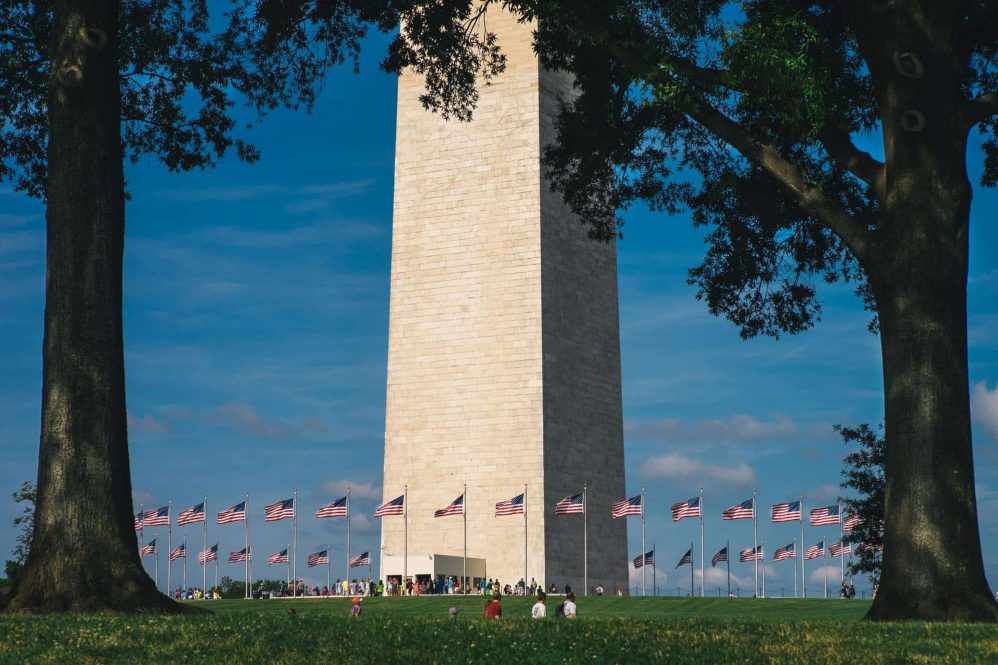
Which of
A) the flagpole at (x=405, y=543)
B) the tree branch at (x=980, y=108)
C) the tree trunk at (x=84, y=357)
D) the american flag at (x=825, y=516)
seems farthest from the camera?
the flagpole at (x=405, y=543)

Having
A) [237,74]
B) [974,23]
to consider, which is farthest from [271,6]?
[974,23]

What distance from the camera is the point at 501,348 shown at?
63000 mm

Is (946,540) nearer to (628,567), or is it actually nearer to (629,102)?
(629,102)

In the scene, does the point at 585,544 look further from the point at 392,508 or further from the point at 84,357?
the point at 84,357

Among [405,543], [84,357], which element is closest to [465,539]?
[405,543]

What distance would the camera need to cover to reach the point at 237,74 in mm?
26516

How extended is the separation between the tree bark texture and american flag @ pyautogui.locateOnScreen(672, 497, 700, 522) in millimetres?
33595

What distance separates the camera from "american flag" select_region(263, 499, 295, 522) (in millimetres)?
53688

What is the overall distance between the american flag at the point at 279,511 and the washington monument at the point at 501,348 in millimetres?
9543

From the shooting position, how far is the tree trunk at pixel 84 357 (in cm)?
1744

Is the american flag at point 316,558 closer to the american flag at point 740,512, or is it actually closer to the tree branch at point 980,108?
the american flag at point 740,512

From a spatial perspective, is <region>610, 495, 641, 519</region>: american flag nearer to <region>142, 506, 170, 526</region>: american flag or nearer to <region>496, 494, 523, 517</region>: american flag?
<region>496, 494, 523, 517</region>: american flag

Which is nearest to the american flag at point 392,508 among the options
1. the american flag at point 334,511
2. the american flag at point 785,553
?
the american flag at point 334,511

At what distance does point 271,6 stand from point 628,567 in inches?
1861
